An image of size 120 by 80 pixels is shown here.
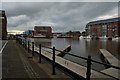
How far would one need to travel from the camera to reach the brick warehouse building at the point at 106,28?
419 ft

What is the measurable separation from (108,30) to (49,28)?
80915 mm

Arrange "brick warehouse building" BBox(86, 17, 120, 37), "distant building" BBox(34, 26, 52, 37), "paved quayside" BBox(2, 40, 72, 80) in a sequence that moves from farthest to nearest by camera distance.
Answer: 1. "distant building" BBox(34, 26, 52, 37)
2. "brick warehouse building" BBox(86, 17, 120, 37)
3. "paved quayside" BBox(2, 40, 72, 80)

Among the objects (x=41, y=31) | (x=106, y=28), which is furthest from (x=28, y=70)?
(x=41, y=31)

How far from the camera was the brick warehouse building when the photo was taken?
419 ft

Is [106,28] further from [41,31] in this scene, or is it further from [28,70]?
[28,70]

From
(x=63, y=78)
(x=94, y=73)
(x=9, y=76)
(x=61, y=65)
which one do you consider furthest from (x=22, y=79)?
(x=61, y=65)

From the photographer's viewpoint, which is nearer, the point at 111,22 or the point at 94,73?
the point at 94,73

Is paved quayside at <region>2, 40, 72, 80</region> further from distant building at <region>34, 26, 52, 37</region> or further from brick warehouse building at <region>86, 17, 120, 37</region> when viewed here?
distant building at <region>34, 26, 52, 37</region>

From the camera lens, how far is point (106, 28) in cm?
13662

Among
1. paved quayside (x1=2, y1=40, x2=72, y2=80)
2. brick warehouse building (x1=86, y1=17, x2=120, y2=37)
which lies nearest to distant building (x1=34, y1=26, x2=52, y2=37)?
brick warehouse building (x1=86, y1=17, x2=120, y2=37)

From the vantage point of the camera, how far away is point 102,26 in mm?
141125

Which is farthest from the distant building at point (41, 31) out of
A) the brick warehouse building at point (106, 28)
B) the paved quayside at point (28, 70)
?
the paved quayside at point (28, 70)

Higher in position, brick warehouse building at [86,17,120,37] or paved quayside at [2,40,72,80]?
brick warehouse building at [86,17,120,37]

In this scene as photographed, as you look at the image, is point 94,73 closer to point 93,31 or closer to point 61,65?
point 61,65
